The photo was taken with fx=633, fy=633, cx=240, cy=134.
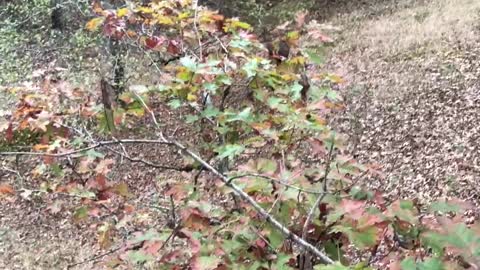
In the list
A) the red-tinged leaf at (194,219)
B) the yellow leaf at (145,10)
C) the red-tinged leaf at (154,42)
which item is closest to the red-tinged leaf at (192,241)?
the red-tinged leaf at (194,219)

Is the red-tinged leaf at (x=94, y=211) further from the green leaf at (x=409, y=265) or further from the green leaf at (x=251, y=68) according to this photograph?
the green leaf at (x=409, y=265)

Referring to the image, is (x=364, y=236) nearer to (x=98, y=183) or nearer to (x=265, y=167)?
(x=265, y=167)

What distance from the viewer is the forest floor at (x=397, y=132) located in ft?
23.2

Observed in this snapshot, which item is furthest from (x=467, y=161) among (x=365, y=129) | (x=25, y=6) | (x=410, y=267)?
(x=25, y=6)

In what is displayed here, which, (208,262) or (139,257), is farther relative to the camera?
(139,257)

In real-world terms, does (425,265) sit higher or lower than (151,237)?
higher

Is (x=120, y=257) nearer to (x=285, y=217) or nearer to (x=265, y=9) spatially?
(x=285, y=217)

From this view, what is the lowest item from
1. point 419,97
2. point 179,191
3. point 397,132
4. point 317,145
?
point 397,132

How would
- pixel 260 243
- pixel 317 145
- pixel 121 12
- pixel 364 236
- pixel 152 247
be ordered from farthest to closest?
1. pixel 121 12
2. pixel 317 145
3. pixel 152 247
4. pixel 260 243
5. pixel 364 236

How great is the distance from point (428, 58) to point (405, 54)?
2.05 ft

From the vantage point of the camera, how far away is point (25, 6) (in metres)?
11.0

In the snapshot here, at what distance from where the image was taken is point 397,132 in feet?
27.3

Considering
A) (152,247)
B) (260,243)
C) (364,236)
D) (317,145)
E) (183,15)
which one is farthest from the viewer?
(183,15)

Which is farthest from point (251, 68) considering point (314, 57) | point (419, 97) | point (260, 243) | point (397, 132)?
point (419, 97)
